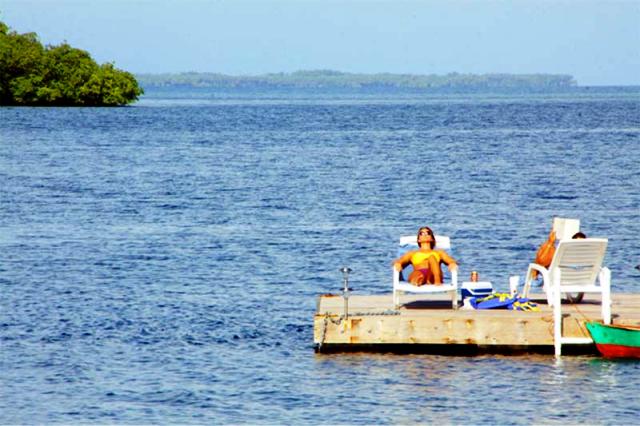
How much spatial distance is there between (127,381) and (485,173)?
126 ft

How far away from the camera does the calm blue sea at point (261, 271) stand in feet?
52.3

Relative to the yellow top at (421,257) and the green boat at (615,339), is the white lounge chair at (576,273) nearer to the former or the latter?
the green boat at (615,339)

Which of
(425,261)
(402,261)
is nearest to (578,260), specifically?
(425,261)

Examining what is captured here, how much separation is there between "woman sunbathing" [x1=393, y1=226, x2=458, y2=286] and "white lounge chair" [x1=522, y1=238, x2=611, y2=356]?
4.46 feet

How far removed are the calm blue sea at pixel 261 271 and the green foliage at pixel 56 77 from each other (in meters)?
76.4

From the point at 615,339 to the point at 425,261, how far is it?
2.80 meters

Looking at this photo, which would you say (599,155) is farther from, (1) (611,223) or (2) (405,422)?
(2) (405,422)

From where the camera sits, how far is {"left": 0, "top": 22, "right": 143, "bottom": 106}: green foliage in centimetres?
14488

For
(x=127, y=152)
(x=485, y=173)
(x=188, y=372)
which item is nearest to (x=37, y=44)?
(x=127, y=152)

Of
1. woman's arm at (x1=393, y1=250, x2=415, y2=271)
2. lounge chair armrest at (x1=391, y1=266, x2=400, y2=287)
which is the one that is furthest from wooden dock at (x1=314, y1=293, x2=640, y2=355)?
woman's arm at (x1=393, y1=250, x2=415, y2=271)

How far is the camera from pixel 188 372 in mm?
17438

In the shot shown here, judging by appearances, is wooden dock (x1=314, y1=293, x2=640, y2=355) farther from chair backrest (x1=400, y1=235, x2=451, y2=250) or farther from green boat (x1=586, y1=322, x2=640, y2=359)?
chair backrest (x1=400, y1=235, x2=451, y2=250)

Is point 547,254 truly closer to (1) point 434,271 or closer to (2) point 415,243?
(1) point 434,271

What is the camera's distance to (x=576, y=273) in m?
17.8
